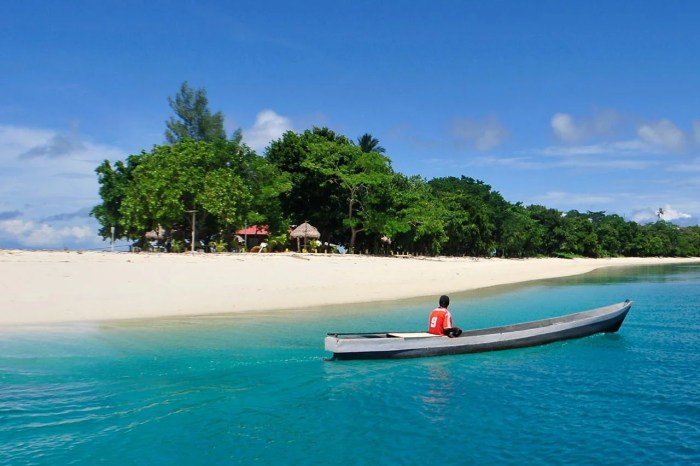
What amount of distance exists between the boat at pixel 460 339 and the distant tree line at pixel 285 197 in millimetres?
25477

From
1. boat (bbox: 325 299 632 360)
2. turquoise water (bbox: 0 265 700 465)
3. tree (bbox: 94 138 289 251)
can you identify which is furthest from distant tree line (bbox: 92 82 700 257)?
boat (bbox: 325 299 632 360)

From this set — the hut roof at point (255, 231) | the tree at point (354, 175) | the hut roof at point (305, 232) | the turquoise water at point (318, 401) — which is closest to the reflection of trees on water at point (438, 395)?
the turquoise water at point (318, 401)

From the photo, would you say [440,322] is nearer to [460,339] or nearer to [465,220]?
[460,339]

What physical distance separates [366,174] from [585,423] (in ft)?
127

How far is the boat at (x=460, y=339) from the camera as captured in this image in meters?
12.6

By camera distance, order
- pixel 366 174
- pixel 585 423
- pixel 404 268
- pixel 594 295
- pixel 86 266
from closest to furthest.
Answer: pixel 585 423, pixel 86 266, pixel 594 295, pixel 404 268, pixel 366 174

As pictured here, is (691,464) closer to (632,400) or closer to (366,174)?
(632,400)

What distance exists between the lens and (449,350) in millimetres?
13383

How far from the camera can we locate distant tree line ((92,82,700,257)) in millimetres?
36906

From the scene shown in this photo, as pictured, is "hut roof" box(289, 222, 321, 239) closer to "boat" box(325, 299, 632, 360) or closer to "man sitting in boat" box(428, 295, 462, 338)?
"boat" box(325, 299, 632, 360)

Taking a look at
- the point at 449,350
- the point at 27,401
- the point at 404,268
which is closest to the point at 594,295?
A: the point at 404,268

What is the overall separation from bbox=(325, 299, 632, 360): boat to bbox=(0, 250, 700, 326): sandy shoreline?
27.2 feet

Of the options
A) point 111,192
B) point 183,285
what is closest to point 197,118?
point 111,192

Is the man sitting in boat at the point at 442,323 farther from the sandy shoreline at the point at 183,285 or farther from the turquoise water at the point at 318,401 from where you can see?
the sandy shoreline at the point at 183,285
